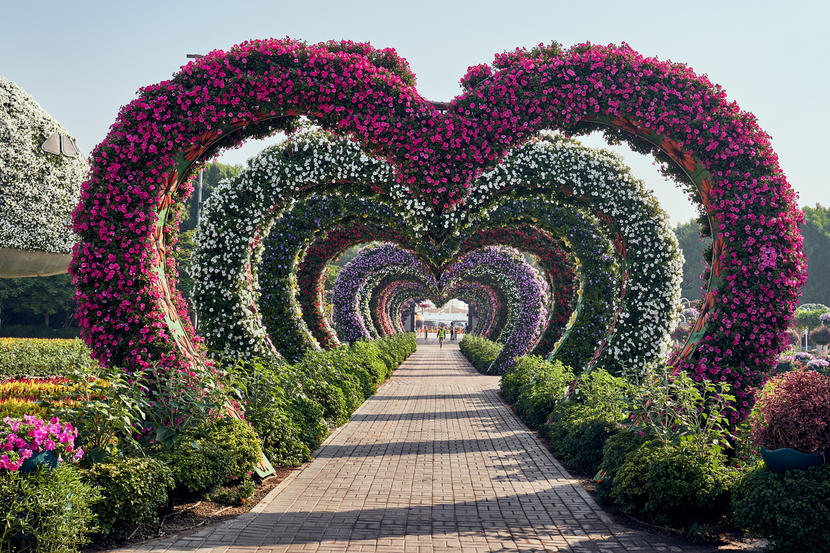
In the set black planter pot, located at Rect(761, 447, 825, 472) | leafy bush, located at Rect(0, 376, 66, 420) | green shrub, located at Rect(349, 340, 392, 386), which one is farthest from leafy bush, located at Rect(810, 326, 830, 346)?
leafy bush, located at Rect(0, 376, 66, 420)

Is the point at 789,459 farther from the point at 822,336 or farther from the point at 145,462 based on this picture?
the point at 822,336

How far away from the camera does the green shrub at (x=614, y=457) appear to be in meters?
6.39

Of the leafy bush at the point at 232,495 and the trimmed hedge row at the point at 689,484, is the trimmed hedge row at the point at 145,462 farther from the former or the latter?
the trimmed hedge row at the point at 689,484

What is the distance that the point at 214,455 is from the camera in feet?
20.4

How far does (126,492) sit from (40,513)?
2.77ft

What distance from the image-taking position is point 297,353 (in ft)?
46.9

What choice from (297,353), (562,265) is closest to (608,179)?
(562,265)

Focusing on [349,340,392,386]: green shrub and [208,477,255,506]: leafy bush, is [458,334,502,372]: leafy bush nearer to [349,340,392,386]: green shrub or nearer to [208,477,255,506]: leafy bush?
[349,340,392,386]: green shrub

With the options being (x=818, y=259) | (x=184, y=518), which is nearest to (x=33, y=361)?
(x=184, y=518)

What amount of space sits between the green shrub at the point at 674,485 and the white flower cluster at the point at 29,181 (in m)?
11.9

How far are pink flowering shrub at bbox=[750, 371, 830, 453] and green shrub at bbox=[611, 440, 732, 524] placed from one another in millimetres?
514

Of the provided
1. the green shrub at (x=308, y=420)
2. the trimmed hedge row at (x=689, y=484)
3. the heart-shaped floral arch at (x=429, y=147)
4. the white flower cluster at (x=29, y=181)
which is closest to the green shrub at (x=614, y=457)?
the trimmed hedge row at (x=689, y=484)

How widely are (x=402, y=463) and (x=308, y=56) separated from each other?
484 centimetres

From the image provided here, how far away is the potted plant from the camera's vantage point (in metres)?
4.70
